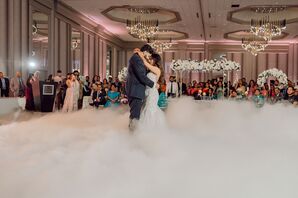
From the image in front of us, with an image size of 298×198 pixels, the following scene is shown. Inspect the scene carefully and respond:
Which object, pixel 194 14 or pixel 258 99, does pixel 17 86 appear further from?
pixel 194 14

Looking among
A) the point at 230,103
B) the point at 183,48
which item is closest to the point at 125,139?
the point at 230,103

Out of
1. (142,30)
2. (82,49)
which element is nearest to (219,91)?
(142,30)

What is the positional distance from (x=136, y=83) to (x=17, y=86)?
652 cm

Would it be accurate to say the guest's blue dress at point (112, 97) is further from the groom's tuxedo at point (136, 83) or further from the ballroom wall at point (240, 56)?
the ballroom wall at point (240, 56)

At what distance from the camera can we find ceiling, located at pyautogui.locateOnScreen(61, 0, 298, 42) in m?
13.8

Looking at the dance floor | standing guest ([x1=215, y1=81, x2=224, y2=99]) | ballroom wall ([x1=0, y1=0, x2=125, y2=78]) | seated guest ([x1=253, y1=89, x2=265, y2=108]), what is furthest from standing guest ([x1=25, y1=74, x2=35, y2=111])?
seated guest ([x1=253, y1=89, x2=265, y2=108])

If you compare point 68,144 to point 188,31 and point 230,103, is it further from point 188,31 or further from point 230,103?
point 188,31

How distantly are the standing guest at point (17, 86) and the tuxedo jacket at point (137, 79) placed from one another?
6.33 m

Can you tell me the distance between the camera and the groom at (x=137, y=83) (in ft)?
18.2

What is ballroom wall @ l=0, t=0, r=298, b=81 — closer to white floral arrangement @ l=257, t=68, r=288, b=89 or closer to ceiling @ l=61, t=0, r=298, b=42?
ceiling @ l=61, t=0, r=298, b=42

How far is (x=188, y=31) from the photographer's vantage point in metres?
20.5

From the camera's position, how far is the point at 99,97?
11.3m

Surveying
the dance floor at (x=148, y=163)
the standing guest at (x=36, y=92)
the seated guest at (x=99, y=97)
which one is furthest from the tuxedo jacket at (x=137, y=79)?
the standing guest at (x=36, y=92)

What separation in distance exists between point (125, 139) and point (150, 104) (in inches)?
24.1
